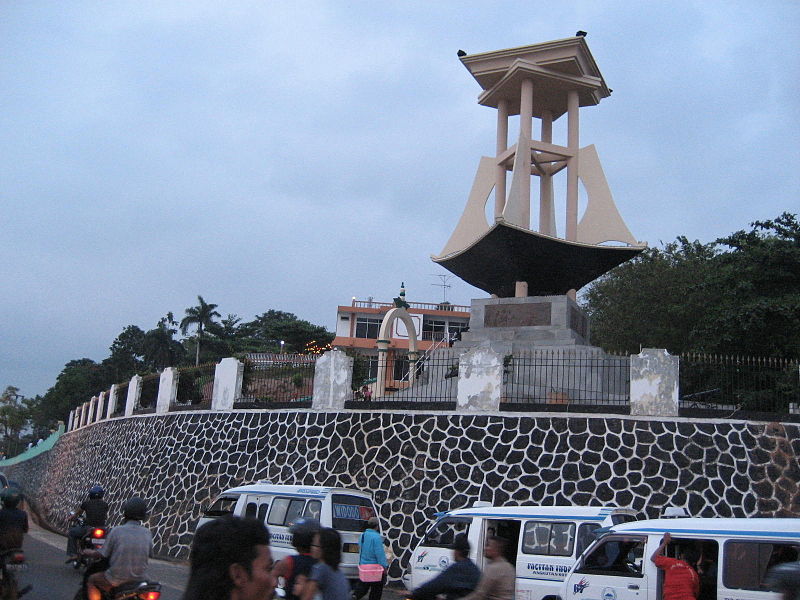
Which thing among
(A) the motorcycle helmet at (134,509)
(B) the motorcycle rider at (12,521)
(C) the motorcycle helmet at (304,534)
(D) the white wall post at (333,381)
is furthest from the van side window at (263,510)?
(C) the motorcycle helmet at (304,534)

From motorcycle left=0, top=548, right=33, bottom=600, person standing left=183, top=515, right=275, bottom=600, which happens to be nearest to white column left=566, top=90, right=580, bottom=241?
motorcycle left=0, top=548, right=33, bottom=600

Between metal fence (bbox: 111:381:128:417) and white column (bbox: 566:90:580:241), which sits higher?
white column (bbox: 566:90:580:241)

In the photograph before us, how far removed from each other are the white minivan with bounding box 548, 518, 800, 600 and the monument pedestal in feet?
36.5

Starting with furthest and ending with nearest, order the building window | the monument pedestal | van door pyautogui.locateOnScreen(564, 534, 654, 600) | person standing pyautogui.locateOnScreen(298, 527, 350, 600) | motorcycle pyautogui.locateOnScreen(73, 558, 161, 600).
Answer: the building window
the monument pedestal
van door pyautogui.locateOnScreen(564, 534, 654, 600)
motorcycle pyautogui.locateOnScreen(73, 558, 161, 600)
person standing pyautogui.locateOnScreen(298, 527, 350, 600)

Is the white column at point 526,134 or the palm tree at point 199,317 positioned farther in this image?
the palm tree at point 199,317

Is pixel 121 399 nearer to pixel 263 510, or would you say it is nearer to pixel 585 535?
pixel 263 510

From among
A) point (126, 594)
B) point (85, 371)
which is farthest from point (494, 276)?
point (85, 371)

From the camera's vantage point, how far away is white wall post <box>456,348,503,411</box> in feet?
56.1

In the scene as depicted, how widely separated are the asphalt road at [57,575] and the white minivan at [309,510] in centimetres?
162

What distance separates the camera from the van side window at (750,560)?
8.46 metres

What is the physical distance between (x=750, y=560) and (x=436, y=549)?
4.82 meters

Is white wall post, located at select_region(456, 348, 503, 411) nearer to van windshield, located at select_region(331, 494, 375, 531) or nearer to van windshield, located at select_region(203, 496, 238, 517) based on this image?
van windshield, located at select_region(331, 494, 375, 531)

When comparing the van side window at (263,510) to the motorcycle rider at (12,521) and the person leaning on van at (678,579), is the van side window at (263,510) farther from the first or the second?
the person leaning on van at (678,579)

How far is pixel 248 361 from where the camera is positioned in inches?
824
